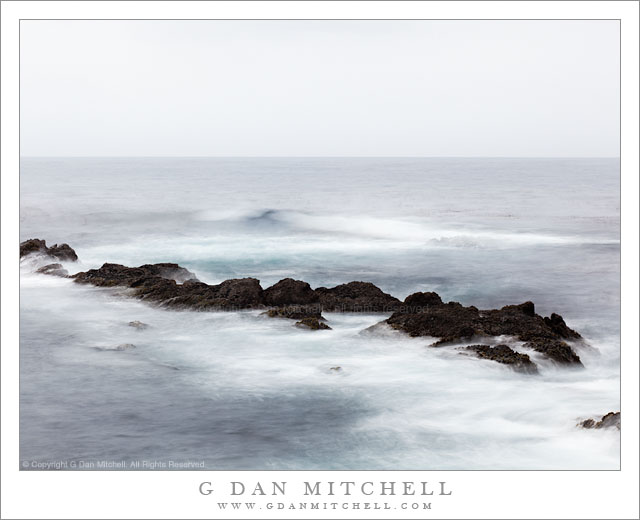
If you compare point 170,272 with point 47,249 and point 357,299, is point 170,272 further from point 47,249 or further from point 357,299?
point 357,299

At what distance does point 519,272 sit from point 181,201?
10.8m

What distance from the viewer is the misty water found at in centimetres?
862

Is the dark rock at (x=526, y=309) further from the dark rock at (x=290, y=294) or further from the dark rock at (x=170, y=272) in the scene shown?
the dark rock at (x=170, y=272)

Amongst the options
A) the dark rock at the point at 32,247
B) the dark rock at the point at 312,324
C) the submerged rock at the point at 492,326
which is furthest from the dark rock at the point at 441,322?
the dark rock at the point at 32,247

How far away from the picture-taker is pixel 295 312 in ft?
41.6

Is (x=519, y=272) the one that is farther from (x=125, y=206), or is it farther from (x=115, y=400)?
(x=125, y=206)

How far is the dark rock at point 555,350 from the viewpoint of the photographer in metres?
10.8

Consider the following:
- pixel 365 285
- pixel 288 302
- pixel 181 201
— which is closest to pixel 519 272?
pixel 365 285

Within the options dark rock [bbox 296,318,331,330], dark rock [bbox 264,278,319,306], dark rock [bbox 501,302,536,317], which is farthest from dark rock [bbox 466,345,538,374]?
dark rock [bbox 264,278,319,306]

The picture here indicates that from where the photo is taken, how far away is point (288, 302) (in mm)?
12969

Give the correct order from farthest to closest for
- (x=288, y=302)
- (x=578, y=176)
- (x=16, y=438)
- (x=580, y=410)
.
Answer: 1. (x=578, y=176)
2. (x=288, y=302)
3. (x=580, y=410)
4. (x=16, y=438)

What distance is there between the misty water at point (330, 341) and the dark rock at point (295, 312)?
0.25 metres

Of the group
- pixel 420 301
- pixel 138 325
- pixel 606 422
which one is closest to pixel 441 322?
pixel 420 301

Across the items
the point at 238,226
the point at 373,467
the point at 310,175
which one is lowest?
the point at 373,467
